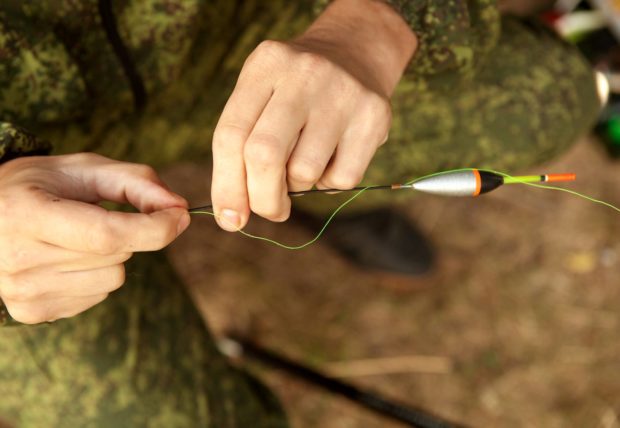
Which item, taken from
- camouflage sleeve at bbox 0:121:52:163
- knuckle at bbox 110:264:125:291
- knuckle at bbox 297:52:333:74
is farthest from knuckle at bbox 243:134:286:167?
camouflage sleeve at bbox 0:121:52:163

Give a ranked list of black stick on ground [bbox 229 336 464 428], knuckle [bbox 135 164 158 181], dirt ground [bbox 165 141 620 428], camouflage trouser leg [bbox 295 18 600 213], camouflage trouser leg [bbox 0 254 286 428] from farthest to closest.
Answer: dirt ground [bbox 165 141 620 428] < black stick on ground [bbox 229 336 464 428] < camouflage trouser leg [bbox 295 18 600 213] < camouflage trouser leg [bbox 0 254 286 428] < knuckle [bbox 135 164 158 181]

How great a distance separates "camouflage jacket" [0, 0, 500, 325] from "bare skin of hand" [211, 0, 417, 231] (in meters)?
0.20

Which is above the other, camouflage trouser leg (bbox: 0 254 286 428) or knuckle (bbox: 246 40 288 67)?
knuckle (bbox: 246 40 288 67)

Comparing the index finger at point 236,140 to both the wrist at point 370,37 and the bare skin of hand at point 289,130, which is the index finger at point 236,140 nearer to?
the bare skin of hand at point 289,130

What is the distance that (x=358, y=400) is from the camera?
147 cm

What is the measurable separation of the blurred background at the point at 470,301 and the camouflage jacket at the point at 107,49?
800 mm

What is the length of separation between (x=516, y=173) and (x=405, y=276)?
0.48 m

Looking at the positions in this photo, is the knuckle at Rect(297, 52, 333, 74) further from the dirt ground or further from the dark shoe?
the dirt ground

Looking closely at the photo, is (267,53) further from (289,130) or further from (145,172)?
Result: (145,172)

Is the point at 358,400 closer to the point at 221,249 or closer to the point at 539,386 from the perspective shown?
the point at 539,386

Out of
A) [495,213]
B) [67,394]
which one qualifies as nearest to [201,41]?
[67,394]

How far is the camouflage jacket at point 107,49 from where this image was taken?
2.89ft

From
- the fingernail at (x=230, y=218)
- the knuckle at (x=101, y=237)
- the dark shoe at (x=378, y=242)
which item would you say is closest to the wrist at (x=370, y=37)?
the fingernail at (x=230, y=218)

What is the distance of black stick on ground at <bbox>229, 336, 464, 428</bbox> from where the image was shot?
1428 millimetres
